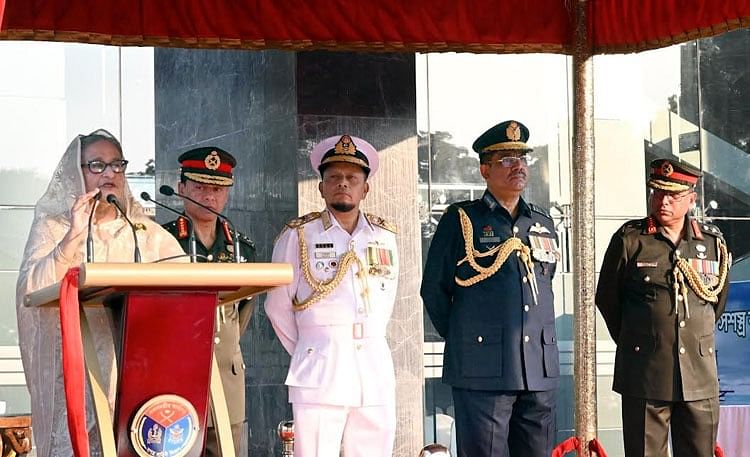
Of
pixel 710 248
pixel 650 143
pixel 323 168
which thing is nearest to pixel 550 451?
pixel 710 248

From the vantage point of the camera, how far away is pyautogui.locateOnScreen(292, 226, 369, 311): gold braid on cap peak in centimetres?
533

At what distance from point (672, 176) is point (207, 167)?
2.12m

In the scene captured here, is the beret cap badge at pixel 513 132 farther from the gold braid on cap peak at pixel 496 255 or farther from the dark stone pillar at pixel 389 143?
the dark stone pillar at pixel 389 143

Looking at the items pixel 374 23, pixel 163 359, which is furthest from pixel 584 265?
pixel 163 359

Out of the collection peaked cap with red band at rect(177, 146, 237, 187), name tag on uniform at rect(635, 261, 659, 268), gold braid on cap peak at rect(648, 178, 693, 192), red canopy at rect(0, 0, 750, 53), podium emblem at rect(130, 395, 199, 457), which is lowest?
podium emblem at rect(130, 395, 199, 457)

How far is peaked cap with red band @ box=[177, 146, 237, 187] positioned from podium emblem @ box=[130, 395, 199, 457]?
2058 millimetres

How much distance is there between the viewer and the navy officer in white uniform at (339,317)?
527 cm

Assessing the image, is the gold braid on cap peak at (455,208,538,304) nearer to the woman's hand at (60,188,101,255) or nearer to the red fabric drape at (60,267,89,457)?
the woman's hand at (60,188,101,255)

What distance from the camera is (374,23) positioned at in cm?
627

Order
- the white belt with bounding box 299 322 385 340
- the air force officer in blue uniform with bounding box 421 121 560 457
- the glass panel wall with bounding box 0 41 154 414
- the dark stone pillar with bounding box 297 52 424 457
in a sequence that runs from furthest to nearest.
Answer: the glass panel wall with bounding box 0 41 154 414
the dark stone pillar with bounding box 297 52 424 457
the air force officer in blue uniform with bounding box 421 121 560 457
the white belt with bounding box 299 322 385 340

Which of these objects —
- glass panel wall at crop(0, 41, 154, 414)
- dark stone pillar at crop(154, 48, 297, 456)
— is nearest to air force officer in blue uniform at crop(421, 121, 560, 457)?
dark stone pillar at crop(154, 48, 297, 456)

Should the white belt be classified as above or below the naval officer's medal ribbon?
below

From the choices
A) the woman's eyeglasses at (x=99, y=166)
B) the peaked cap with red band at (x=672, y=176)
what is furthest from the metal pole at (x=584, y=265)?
the woman's eyeglasses at (x=99, y=166)

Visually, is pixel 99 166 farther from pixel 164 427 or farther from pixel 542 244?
pixel 542 244
